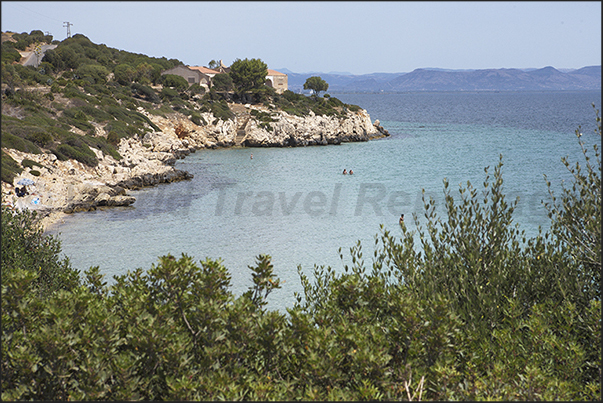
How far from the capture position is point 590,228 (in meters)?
6.91

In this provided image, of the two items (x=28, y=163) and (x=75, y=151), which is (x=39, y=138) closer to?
(x=75, y=151)

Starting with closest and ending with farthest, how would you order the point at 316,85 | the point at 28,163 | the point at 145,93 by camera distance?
the point at 28,163 < the point at 145,93 < the point at 316,85

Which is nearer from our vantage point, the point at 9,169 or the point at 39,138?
the point at 9,169

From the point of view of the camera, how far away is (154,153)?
41.9 meters

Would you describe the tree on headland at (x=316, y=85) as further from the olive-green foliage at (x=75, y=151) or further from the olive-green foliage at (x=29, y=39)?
the olive-green foliage at (x=75, y=151)

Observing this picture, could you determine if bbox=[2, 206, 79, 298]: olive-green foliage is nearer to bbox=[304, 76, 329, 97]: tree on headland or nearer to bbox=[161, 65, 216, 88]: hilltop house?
bbox=[161, 65, 216, 88]: hilltop house

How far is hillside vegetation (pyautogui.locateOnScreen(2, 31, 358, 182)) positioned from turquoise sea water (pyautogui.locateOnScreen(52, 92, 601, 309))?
7.11 m

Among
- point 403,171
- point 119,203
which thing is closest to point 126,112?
point 119,203

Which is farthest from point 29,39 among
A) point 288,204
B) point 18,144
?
point 288,204

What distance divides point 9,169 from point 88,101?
24096 mm

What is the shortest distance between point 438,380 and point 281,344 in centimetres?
177

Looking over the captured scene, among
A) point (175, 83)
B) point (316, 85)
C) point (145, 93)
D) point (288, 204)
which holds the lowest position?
point (288, 204)

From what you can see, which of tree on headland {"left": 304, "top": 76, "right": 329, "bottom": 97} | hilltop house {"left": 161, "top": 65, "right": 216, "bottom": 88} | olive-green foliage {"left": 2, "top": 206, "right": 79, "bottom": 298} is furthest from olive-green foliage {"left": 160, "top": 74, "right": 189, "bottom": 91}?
olive-green foliage {"left": 2, "top": 206, "right": 79, "bottom": 298}

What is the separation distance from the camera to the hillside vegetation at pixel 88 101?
32312 millimetres
